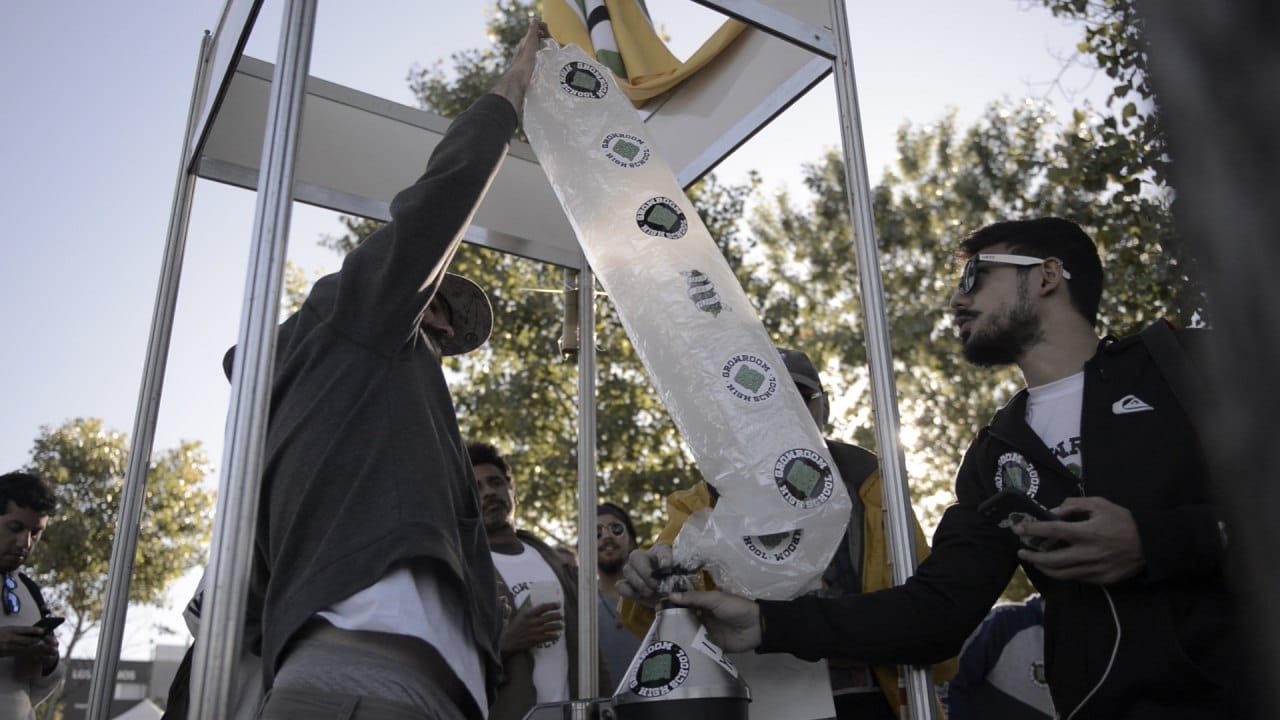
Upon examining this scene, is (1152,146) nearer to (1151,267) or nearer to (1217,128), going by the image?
(1217,128)

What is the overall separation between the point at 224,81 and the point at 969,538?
2323 mm

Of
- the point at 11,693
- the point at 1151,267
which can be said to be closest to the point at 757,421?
the point at 11,693

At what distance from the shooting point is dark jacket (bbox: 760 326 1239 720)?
1.82 meters

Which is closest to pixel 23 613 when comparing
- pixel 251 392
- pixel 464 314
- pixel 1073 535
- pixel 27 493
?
pixel 27 493

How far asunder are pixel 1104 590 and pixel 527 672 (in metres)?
2.42

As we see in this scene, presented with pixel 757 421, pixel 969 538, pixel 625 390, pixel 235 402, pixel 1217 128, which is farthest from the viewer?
pixel 625 390

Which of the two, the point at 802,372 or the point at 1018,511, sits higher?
the point at 802,372

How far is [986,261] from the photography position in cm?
258

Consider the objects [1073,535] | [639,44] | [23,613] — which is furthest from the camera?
[23,613]

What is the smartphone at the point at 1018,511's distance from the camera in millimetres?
1913

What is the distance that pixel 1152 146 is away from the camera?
1.11 ft

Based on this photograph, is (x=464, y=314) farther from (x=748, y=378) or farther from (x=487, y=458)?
(x=487, y=458)

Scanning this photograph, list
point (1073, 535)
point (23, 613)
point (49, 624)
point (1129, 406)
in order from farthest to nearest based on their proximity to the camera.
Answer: point (23, 613)
point (49, 624)
point (1129, 406)
point (1073, 535)

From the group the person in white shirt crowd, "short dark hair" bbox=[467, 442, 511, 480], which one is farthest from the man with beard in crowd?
"short dark hair" bbox=[467, 442, 511, 480]
